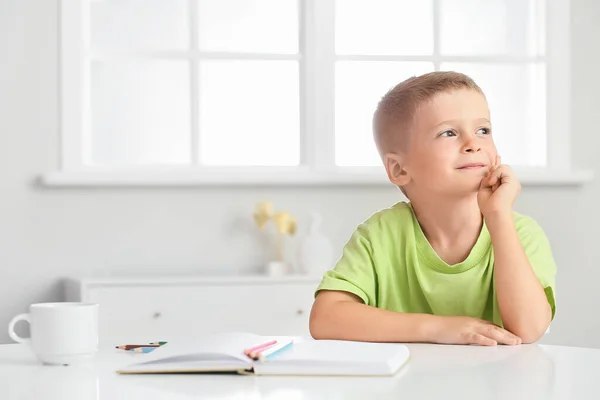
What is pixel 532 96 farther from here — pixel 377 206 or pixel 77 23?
pixel 77 23

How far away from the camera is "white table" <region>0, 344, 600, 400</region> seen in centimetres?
99

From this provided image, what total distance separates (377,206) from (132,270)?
0.92 metres

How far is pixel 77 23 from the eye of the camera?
3.28 meters

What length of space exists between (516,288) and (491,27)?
223cm

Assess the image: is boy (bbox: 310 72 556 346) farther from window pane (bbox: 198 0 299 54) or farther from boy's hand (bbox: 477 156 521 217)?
window pane (bbox: 198 0 299 54)

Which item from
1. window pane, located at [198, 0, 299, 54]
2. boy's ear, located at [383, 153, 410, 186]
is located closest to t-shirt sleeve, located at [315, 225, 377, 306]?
boy's ear, located at [383, 153, 410, 186]

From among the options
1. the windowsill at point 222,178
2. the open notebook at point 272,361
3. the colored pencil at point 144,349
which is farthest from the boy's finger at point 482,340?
the windowsill at point 222,178

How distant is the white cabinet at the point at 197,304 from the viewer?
2.89m

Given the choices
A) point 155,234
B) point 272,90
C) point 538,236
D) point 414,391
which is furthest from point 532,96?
point 414,391

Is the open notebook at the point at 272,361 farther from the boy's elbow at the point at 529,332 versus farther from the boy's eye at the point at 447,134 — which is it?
the boy's eye at the point at 447,134

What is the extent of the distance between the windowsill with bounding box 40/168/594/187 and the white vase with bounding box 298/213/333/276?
27 cm

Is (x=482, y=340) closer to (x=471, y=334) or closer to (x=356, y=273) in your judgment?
(x=471, y=334)

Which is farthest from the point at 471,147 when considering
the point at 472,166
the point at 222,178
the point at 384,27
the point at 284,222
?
the point at 384,27

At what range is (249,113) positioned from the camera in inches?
135
